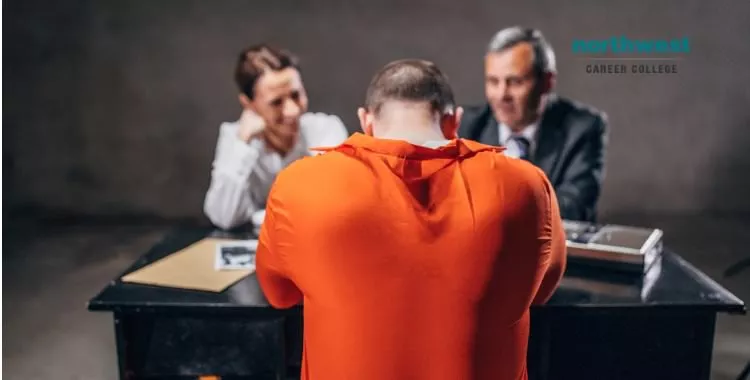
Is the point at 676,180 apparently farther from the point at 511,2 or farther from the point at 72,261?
the point at 72,261

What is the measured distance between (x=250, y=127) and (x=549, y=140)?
1.13 meters

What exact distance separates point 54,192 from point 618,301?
4195mm

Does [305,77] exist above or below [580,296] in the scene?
above

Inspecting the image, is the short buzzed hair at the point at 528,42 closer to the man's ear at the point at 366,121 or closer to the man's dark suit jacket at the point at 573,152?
the man's dark suit jacket at the point at 573,152

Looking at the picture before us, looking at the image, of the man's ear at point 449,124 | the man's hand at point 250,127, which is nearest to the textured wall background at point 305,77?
the man's hand at point 250,127

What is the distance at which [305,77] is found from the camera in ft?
15.1

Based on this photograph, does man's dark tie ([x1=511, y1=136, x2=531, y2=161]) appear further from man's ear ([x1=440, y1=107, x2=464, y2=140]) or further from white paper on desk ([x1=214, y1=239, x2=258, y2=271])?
man's ear ([x1=440, y1=107, x2=464, y2=140])

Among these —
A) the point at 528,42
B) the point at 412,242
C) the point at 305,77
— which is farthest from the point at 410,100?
the point at 305,77

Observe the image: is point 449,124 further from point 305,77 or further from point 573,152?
point 305,77

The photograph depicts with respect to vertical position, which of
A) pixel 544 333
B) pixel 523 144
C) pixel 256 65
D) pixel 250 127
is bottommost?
pixel 544 333

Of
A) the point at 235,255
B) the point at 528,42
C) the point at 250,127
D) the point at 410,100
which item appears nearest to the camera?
the point at 410,100

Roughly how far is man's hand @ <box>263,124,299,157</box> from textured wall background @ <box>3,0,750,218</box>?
71.7 inches

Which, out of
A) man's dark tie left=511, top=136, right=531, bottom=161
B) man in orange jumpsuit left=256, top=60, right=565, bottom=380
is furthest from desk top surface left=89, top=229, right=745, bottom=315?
man's dark tie left=511, top=136, right=531, bottom=161

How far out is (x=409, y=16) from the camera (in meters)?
4.55
